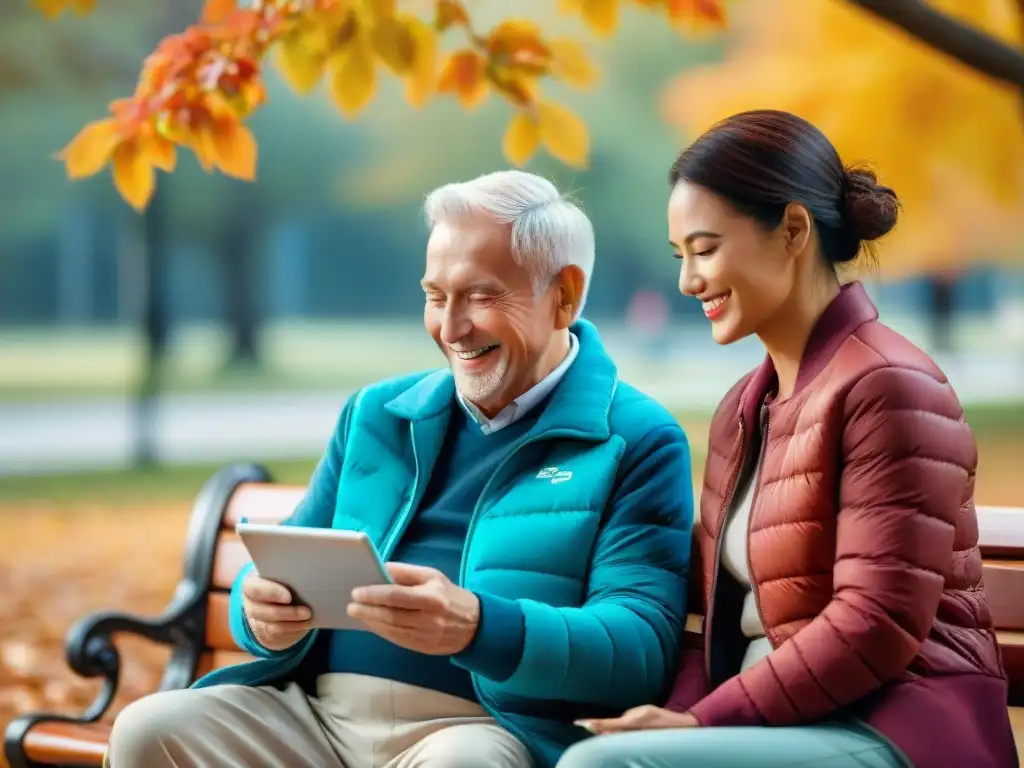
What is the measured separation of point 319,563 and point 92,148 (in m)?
1.91

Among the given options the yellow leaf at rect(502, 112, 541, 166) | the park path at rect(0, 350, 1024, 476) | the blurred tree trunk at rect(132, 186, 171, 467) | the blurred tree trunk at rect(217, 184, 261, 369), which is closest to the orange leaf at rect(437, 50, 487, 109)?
the yellow leaf at rect(502, 112, 541, 166)

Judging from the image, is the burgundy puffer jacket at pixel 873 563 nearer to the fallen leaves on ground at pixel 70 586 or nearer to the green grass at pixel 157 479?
the fallen leaves on ground at pixel 70 586

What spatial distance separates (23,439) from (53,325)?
2.05 metres

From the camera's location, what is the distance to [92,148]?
3.59m

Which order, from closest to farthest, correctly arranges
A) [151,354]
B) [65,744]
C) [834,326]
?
[834,326]
[65,744]
[151,354]

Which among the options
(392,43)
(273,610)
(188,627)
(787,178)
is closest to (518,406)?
(273,610)

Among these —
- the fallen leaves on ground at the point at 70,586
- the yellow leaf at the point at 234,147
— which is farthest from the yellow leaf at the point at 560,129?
the fallen leaves on ground at the point at 70,586

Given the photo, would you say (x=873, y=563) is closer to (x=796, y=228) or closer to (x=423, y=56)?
(x=796, y=228)

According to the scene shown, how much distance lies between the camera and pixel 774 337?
213 centimetres

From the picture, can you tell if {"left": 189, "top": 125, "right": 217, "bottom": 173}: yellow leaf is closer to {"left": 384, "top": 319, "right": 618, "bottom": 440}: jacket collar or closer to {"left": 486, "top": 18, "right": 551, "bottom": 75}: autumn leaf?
{"left": 486, "top": 18, "right": 551, "bottom": 75}: autumn leaf

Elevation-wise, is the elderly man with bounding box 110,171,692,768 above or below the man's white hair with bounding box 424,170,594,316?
below

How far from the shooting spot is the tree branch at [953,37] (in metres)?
3.62

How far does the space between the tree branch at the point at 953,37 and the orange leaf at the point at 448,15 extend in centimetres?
99

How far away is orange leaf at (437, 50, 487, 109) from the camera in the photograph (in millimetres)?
3846
